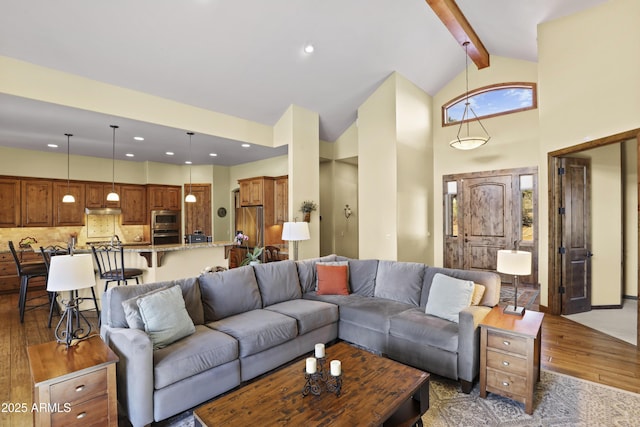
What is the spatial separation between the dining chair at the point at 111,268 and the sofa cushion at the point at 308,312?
2232 millimetres

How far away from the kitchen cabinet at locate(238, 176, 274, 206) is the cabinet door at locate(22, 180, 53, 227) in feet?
13.5

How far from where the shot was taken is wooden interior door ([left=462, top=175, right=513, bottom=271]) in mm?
6281

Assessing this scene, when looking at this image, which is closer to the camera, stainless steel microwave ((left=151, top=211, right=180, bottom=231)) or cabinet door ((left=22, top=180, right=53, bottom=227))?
cabinet door ((left=22, top=180, right=53, bottom=227))

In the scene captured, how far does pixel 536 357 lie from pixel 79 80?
584 cm

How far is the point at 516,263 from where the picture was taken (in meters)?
2.81

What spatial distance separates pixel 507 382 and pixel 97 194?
8599 millimetres

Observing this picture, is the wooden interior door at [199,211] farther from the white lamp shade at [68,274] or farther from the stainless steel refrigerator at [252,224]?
the white lamp shade at [68,274]

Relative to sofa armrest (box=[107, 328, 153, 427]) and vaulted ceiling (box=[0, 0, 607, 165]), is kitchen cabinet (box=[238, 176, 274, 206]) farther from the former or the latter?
sofa armrest (box=[107, 328, 153, 427])

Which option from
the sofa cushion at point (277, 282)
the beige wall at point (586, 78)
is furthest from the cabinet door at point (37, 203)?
the beige wall at point (586, 78)

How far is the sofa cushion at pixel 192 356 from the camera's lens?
87.0 inches

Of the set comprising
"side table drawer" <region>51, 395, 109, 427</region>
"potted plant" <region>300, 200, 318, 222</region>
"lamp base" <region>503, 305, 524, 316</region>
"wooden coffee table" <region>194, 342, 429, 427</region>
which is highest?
"potted plant" <region>300, 200, 318, 222</region>

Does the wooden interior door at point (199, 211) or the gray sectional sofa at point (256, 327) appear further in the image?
the wooden interior door at point (199, 211)

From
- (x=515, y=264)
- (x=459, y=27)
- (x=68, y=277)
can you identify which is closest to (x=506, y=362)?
(x=515, y=264)

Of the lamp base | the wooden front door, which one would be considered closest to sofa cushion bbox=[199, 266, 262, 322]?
the lamp base
